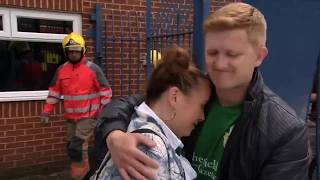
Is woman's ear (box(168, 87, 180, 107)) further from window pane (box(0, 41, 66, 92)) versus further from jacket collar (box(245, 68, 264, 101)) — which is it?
window pane (box(0, 41, 66, 92))

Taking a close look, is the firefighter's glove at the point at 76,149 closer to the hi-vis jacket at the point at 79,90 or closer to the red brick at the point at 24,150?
the hi-vis jacket at the point at 79,90

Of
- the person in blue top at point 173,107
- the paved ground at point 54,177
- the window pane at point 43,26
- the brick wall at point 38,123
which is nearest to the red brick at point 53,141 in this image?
the brick wall at point 38,123

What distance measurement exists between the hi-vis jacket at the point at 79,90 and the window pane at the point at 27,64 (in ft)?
1.95

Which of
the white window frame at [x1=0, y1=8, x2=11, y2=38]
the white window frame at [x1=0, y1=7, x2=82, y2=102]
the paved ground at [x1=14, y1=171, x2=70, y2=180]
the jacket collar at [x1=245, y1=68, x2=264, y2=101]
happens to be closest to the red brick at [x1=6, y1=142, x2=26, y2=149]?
the paved ground at [x1=14, y1=171, x2=70, y2=180]

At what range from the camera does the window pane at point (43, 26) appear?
5021 millimetres

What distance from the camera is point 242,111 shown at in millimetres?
1470

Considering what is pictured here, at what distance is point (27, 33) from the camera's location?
5.03m

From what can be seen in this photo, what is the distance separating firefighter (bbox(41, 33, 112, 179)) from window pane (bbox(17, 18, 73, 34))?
62cm

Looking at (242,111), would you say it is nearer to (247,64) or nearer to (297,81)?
(247,64)

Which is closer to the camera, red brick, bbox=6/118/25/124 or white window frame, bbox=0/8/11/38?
white window frame, bbox=0/8/11/38

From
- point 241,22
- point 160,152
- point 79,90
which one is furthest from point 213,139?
point 79,90

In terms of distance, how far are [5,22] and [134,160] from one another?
4.15 meters

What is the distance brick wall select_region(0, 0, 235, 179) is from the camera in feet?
16.2

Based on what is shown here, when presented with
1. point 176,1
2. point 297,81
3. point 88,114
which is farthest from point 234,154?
point 88,114
